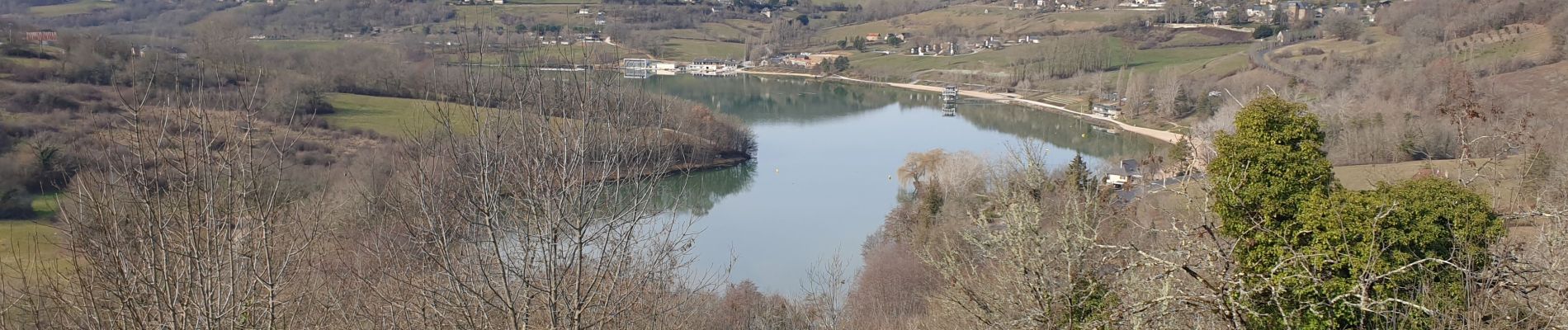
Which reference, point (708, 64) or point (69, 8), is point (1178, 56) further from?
point (69, 8)

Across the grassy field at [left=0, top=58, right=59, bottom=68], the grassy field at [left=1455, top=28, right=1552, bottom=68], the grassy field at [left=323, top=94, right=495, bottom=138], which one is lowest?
the grassy field at [left=323, top=94, right=495, bottom=138]

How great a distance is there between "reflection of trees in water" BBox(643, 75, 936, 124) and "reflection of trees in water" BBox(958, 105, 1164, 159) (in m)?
5.05

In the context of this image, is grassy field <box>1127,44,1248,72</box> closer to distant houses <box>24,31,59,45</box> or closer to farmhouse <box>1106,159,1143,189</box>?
farmhouse <box>1106,159,1143,189</box>

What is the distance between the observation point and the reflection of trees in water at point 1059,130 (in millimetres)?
30156

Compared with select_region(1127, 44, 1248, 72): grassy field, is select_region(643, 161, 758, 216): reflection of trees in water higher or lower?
lower

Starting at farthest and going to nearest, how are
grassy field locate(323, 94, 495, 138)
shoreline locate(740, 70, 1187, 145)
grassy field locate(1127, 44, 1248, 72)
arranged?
grassy field locate(1127, 44, 1248, 72) < shoreline locate(740, 70, 1187, 145) < grassy field locate(323, 94, 495, 138)

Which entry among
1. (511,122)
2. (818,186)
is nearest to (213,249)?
(511,122)

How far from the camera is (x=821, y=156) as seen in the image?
29.0 meters

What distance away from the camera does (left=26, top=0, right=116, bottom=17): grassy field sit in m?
48.0

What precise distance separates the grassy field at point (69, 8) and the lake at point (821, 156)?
90.9ft

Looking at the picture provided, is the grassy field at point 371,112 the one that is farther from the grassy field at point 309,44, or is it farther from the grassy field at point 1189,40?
the grassy field at point 1189,40

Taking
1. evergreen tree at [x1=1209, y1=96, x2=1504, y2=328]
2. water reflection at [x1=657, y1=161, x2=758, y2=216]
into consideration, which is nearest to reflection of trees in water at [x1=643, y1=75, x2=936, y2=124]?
water reflection at [x1=657, y1=161, x2=758, y2=216]

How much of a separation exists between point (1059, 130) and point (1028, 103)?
29.0 feet

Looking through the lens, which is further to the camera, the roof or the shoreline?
the shoreline
